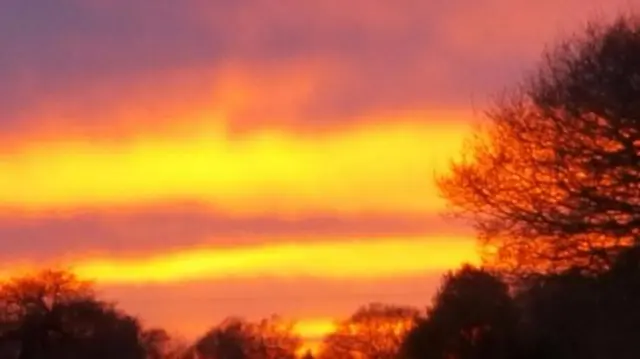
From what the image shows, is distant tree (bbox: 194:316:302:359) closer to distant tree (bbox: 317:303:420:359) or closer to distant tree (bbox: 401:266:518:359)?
distant tree (bbox: 317:303:420:359)

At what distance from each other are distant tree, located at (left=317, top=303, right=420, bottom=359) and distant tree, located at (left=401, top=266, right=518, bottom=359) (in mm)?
48497

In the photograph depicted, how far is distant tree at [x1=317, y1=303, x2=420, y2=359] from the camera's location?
121m

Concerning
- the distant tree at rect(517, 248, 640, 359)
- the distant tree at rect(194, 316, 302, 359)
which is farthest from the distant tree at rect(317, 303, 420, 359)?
the distant tree at rect(517, 248, 640, 359)

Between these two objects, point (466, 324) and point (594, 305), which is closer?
point (594, 305)

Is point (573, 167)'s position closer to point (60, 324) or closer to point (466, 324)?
point (466, 324)

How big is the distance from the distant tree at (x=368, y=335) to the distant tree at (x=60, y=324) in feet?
97.3

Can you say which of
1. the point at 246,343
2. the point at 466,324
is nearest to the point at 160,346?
the point at 246,343

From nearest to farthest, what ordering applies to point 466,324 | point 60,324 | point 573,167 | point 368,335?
point 573,167 < point 466,324 < point 60,324 < point 368,335

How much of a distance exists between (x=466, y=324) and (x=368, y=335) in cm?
5967

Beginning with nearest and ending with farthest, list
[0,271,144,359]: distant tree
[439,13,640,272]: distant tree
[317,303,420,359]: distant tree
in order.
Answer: [439,13,640,272]: distant tree
[0,271,144,359]: distant tree
[317,303,420,359]: distant tree

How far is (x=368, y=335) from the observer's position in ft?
411

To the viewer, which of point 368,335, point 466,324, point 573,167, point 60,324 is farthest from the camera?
point 368,335

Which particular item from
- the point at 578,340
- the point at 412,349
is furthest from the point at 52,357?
the point at 578,340

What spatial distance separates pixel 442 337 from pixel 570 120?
29.1 metres
